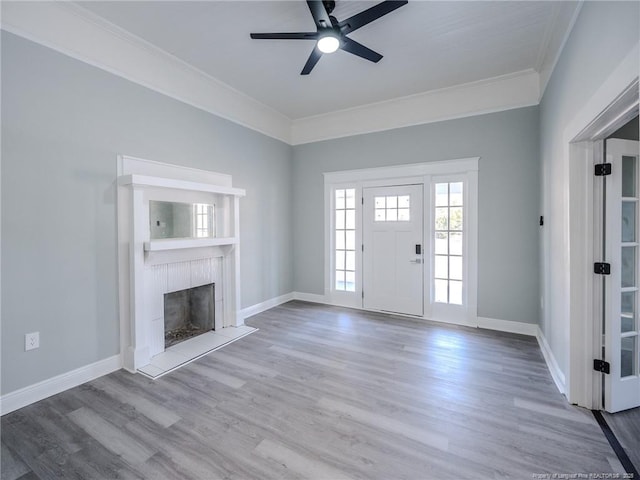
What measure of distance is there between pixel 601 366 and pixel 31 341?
4306mm

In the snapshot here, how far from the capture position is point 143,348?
2.76 meters

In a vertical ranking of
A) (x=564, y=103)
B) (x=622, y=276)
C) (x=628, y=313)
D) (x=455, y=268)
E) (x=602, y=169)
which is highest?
(x=564, y=103)

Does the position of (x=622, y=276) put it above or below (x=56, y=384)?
above

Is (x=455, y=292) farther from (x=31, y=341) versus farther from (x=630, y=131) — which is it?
(x=31, y=341)

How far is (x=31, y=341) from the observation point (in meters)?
2.20

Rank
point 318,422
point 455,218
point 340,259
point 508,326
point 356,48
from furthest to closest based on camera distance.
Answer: point 340,259 → point 455,218 → point 508,326 → point 356,48 → point 318,422

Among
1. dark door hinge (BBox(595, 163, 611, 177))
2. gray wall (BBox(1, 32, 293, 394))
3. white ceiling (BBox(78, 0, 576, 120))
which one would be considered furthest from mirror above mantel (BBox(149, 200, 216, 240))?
dark door hinge (BBox(595, 163, 611, 177))

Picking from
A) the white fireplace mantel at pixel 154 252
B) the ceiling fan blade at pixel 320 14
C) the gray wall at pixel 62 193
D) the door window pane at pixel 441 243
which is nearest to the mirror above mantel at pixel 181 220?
the white fireplace mantel at pixel 154 252

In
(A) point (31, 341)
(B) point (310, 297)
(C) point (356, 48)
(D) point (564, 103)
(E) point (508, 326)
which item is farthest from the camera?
(B) point (310, 297)

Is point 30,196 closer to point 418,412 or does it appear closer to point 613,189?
point 418,412

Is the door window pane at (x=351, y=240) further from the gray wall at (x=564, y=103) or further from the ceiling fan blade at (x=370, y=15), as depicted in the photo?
the ceiling fan blade at (x=370, y=15)

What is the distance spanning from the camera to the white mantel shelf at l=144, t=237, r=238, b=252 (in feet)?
9.05

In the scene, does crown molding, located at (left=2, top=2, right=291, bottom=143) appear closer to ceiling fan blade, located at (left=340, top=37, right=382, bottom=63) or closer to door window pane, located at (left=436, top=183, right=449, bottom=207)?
ceiling fan blade, located at (left=340, top=37, right=382, bottom=63)

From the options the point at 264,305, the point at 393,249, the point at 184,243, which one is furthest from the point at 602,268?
the point at 264,305
